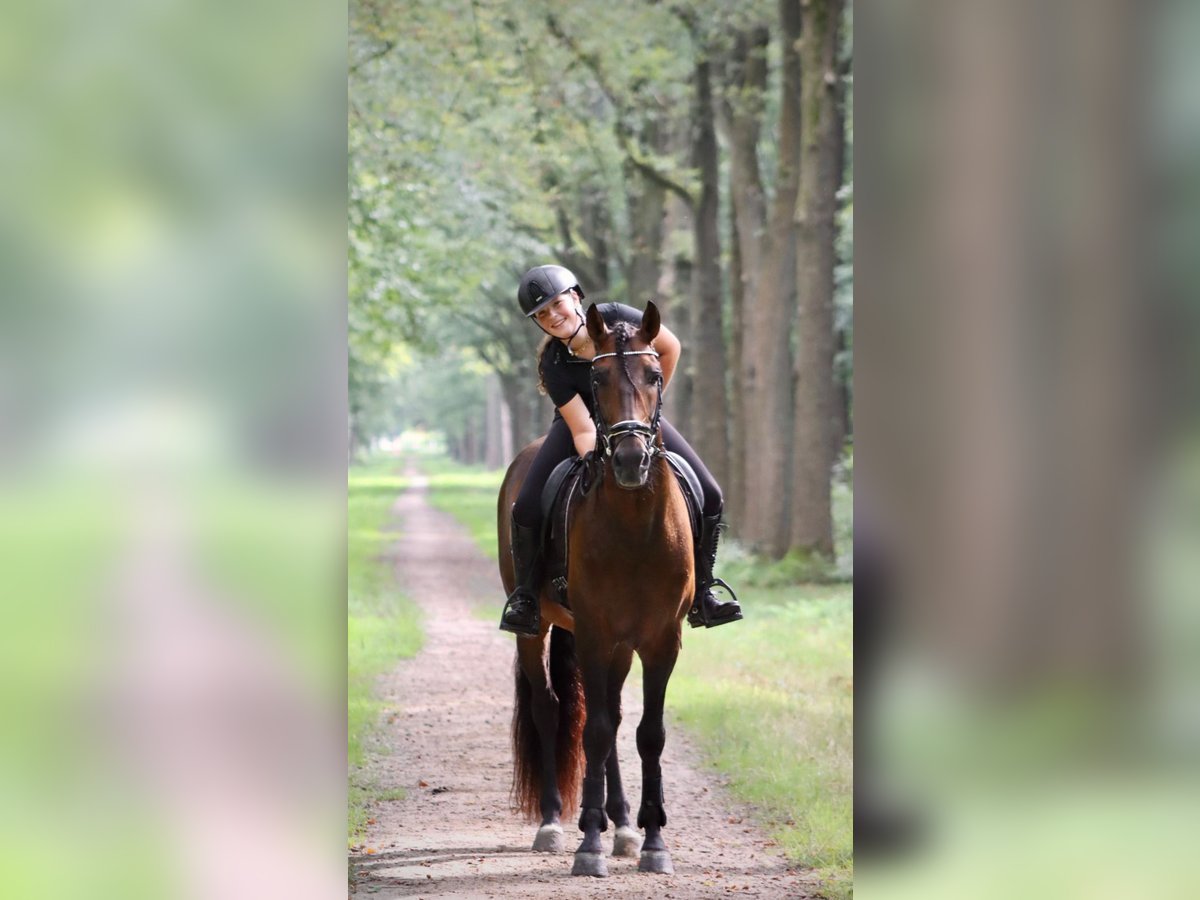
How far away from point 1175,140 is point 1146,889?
1.51m

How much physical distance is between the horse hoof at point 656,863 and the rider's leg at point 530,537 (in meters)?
1.14

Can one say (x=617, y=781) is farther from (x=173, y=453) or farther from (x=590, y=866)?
(x=173, y=453)

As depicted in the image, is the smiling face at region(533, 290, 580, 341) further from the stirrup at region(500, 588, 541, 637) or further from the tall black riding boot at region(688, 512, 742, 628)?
the stirrup at region(500, 588, 541, 637)

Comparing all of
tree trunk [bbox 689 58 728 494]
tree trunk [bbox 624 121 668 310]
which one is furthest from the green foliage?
tree trunk [bbox 624 121 668 310]

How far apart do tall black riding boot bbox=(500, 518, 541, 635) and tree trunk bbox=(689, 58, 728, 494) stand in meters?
14.2

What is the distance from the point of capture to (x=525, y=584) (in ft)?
23.5

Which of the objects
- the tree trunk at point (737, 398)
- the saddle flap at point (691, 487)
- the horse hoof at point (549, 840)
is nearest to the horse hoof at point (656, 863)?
the horse hoof at point (549, 840)

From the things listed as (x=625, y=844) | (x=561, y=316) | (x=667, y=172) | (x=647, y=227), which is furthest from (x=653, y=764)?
(x=647, y=227)

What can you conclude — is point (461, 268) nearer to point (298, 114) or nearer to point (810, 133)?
point (810, 133)

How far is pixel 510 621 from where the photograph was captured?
23.3ft

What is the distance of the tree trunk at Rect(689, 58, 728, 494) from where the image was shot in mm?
20938

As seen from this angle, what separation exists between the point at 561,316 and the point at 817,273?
1176cm

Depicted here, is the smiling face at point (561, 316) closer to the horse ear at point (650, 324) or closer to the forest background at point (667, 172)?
the horse ear at point (650, 324)

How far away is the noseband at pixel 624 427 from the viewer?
5.97m
